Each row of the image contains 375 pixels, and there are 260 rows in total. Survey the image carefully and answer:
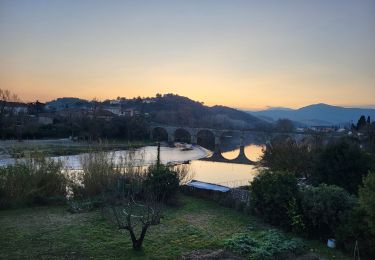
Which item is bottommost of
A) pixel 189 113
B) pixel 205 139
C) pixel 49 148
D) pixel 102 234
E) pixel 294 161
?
pixel 205 139

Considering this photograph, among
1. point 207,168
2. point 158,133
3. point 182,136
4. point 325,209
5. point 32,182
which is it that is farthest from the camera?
point 182,136

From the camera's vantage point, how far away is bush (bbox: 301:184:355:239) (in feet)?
24.8

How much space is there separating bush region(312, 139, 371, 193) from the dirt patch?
6186 millimetres

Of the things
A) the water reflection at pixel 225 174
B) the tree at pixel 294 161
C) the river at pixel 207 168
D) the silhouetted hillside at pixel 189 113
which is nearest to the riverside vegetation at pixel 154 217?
the river at pixel 207 168

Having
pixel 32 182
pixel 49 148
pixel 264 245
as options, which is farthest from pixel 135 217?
pixel 49 148

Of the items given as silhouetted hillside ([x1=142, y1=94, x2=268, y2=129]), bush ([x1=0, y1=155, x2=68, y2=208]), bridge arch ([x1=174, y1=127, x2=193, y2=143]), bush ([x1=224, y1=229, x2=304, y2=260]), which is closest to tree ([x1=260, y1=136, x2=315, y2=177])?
bush ([x1=224, y1=229, x2=304, y2=260])

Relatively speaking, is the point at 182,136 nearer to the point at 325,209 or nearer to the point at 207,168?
the point at 207,168

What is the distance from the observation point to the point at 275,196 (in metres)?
8.56

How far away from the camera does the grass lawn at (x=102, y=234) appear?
20.6 feet

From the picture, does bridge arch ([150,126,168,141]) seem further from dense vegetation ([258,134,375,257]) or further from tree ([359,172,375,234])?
tree ([359,172,375,234])

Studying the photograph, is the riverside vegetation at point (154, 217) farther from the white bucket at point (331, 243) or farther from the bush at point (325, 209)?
the white bucket at point (331, 243)

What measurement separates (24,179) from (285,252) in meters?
7.39

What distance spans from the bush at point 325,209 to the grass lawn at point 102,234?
0.43 meters

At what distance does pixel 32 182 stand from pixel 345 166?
9622 mm
